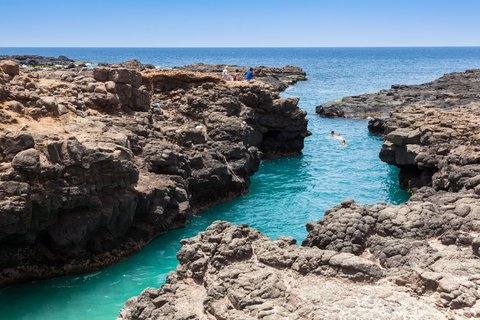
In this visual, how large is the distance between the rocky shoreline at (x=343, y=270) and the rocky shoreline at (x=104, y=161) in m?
7.68

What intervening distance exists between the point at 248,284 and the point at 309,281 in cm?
193

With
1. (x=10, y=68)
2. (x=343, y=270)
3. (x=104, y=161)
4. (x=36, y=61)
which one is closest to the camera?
(x=343, y=270)

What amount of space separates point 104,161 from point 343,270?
12943 millimetres

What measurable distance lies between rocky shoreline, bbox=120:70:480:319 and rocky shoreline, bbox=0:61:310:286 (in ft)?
25.2

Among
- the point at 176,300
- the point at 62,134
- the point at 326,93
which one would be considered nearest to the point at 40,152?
the point at 62,134

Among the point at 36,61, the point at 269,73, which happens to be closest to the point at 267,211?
the point at 269,73

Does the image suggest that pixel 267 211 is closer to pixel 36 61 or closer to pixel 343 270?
pixel 343 270

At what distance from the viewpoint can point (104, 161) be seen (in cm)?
2392

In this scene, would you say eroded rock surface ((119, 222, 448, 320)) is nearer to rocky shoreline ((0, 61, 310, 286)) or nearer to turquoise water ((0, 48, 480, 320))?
turquoise water ((0, 48, 480, 320))

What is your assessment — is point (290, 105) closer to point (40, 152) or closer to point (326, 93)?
point (40, 152)

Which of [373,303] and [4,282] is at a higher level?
[373,303]

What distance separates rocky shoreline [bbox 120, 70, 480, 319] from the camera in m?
13.9

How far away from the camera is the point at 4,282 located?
863 inches

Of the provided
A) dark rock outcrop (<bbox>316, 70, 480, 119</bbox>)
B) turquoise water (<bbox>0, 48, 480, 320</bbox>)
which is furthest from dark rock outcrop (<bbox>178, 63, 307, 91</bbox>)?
turquoise water (<bbox>0, 48, 480, 320</bbox>)
